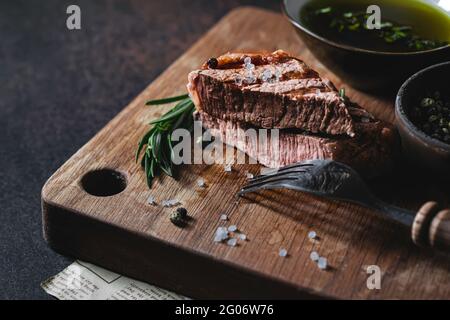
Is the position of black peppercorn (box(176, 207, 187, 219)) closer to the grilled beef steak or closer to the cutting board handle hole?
the cutting board handle hole

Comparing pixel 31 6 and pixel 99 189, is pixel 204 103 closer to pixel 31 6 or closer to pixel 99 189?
pixel 99 189

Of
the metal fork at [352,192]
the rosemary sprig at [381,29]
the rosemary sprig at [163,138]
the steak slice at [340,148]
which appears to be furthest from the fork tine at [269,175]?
the rosemary sprig at [381,29]

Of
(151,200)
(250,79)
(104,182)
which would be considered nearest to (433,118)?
(250,79)

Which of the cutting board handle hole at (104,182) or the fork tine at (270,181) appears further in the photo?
the cutting board handle hole at (104,182)

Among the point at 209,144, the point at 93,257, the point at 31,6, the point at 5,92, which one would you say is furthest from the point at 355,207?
the point at 31,6

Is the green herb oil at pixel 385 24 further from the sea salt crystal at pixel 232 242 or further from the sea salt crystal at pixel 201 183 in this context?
the sea salt crystal at pixel 232 242

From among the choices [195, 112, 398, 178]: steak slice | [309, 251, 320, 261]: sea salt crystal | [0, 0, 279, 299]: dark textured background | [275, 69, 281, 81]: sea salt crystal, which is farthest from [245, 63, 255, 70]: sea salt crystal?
[0, 0, 279, 299]: dark textured background

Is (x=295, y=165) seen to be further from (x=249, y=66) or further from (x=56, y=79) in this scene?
(x=56, y=79)
